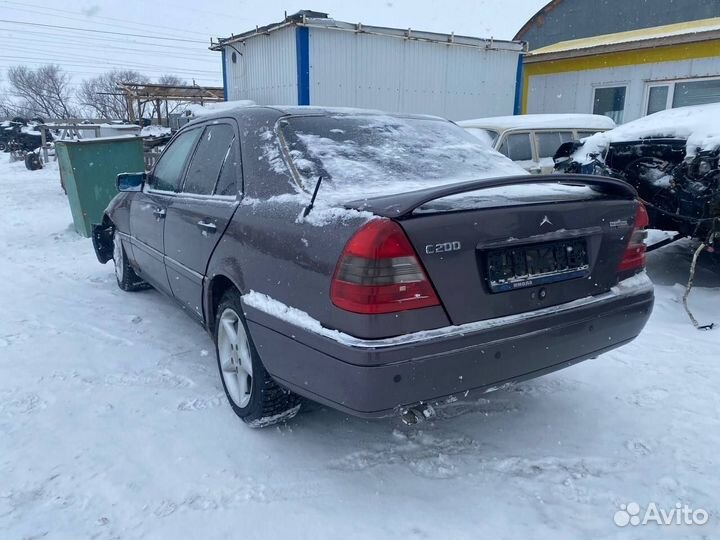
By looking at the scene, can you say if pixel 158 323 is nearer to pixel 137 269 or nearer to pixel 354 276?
pixel 137 269

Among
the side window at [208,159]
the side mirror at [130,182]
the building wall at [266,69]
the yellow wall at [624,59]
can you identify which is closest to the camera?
the side window at [208,159]

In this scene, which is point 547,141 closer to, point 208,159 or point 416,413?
point 208,159

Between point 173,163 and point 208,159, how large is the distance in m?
0.71

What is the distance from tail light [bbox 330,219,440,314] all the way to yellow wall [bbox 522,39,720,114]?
1166cm

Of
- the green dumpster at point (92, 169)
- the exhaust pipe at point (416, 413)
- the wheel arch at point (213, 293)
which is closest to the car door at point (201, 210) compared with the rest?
the wheel arch at point (213, 293)

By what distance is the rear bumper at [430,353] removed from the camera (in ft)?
6.33

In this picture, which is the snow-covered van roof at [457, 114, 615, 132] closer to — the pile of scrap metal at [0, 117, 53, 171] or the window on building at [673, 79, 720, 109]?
the window on building at [673, 79, 720, 109]

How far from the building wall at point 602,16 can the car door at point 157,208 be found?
16384mm

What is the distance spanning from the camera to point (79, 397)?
Result: 120 inches

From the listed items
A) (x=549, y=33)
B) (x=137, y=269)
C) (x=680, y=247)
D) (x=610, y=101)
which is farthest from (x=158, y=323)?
(x=549, y=33)

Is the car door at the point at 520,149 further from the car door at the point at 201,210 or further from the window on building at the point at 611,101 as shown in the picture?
the window on building at the point at 611,101

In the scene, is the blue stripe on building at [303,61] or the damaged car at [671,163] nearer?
the damaged car at [671,163]

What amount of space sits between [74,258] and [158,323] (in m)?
2.99

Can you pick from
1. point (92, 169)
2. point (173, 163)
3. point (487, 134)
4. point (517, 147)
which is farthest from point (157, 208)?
point (517, 147)
